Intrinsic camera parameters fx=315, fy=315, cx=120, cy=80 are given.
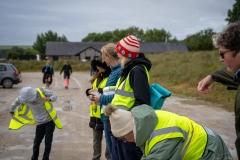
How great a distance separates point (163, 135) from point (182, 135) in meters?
0.16

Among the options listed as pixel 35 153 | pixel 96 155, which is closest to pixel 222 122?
pixel 96 155

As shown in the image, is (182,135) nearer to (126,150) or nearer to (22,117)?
(126,150)

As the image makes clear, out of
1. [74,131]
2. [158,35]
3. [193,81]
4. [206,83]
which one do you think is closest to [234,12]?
[193,81]

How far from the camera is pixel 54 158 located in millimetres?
6168

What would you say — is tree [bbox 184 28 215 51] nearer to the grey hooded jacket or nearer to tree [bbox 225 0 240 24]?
tree [bbox 225 0 240 24]

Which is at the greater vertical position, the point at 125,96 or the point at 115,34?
the point at 115,34

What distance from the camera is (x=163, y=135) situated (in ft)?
7.96

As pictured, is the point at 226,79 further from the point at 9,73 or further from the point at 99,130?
the point at 9,73

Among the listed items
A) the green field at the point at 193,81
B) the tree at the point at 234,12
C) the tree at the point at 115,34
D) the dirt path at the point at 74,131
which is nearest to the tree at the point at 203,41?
the tree at the point at 234,12

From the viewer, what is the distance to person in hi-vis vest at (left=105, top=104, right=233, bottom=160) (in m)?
2.41

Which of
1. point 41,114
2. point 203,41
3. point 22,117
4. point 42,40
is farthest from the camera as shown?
point 42,40

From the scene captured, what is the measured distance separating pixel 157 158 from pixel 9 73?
789 inches

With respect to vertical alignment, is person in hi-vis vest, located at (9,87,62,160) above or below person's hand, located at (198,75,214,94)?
below

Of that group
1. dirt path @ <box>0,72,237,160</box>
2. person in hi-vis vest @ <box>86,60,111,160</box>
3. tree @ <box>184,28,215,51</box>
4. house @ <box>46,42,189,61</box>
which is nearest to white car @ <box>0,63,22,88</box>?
A: dirt path @ <box>0,72,237,160</box>
